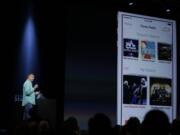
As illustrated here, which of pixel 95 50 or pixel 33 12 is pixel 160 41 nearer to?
pixel 95 50

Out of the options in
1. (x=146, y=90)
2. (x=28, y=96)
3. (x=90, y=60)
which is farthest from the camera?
Answer: (x=146, y=90)

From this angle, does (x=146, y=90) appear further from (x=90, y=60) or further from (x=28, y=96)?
(x=28, y=96)

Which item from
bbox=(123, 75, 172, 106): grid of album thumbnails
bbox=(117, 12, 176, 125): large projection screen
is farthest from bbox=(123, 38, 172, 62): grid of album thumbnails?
bbox=(123, 75, 172, 106): grid of album thumbnails

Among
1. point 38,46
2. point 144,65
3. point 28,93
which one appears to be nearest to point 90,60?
point 38,46

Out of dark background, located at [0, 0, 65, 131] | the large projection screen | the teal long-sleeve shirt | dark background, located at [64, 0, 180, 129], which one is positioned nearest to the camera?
the teal long-sleeve shirt

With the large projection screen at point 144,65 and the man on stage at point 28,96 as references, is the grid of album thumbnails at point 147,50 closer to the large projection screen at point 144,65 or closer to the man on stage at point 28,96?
the large projection screen at point 144,65

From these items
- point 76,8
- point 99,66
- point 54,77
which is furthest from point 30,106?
point 76,8

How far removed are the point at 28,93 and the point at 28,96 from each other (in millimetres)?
53

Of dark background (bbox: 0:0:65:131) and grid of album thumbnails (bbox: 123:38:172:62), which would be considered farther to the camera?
grid of album thumbnails (bbox: 123:38:172:62)

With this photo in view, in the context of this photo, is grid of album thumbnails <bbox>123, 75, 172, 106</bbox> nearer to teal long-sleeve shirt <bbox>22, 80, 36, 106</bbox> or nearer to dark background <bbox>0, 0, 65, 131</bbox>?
dark background <bbox>0, 0, 65, 131</bbox>

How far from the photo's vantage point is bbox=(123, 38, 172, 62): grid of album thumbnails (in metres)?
7.65

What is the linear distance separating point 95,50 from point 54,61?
748 millimetres

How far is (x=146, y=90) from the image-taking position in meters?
7.88

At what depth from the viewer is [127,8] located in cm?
793
